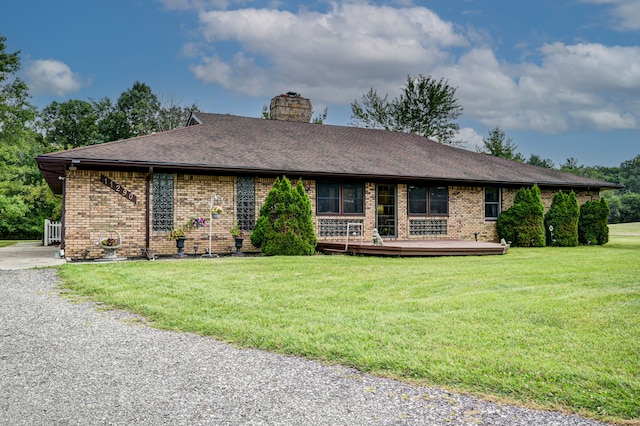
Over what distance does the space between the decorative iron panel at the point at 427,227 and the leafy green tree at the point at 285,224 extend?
447cm

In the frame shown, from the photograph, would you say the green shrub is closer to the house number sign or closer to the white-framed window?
the white-framed window

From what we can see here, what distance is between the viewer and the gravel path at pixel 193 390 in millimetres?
A: 3127

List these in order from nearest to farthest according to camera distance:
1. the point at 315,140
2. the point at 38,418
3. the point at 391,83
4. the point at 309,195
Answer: the point at 38,418 < the point at 309,195 < the point at 315,140 < the point at 391,83

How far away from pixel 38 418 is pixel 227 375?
52.3 inches

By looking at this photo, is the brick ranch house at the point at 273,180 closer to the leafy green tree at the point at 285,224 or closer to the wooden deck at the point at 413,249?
the leafy green tree at the point at 285,224

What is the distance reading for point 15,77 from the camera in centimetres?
2720

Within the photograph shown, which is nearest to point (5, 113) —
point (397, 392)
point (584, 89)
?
point (397, 392)

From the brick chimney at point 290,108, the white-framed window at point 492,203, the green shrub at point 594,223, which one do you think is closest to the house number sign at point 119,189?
the brick chimney at point 290,108

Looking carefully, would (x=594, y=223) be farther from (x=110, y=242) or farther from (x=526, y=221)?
(x=110, y=242)

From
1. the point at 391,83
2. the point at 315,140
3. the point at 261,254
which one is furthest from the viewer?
the point at 391,83

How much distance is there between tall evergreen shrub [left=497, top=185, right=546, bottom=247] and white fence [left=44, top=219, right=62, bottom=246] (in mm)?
18738

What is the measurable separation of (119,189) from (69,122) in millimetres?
32126

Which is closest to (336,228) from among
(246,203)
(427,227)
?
(246,203)

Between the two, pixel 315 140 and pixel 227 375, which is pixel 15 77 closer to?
pixel 315 140
